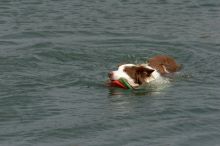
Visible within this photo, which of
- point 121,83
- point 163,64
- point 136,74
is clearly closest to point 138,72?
point 136,74

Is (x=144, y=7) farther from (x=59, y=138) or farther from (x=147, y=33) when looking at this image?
(x=59, y=138)

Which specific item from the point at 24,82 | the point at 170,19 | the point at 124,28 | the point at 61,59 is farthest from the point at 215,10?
the point at 24,82

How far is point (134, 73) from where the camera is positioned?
452 inches

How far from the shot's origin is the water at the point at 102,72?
9.34 metres

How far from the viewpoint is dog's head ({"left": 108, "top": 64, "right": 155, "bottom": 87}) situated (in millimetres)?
11430

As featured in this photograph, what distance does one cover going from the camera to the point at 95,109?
34.1ft

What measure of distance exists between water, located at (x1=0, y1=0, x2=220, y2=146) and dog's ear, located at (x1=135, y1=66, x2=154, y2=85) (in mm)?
207

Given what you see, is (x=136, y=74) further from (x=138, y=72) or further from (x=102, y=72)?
(x=102, y=72)

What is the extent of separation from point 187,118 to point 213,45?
18.1ft

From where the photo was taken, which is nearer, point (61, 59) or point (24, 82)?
point (24, 82)

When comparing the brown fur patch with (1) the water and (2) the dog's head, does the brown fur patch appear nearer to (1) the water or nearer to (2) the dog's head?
(2) the dog's head

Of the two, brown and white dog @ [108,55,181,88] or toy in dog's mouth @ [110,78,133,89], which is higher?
brown and white dog @ [108,55,181,88]

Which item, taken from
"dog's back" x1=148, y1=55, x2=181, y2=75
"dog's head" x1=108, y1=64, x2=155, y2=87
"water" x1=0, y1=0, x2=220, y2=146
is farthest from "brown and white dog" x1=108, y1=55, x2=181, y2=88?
"dog's back" x1=148, y1=55, x2=181, y2=75

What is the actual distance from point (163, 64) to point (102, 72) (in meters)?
1.11
